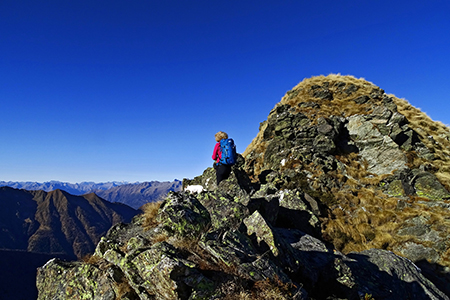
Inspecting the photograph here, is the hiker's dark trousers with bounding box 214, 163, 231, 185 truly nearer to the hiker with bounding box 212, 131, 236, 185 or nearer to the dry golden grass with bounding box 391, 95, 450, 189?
the hiker with bounding box 212, 131, 236, 185

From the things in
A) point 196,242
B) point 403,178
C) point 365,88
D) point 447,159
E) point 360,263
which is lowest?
point 360,263

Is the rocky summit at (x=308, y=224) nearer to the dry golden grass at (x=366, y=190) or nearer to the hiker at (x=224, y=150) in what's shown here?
the dry golden grass at (x=366, y=190)

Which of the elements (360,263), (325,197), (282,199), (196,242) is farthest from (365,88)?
(196,242)

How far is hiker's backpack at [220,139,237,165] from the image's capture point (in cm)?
1297

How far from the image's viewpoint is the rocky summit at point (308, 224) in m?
6.55

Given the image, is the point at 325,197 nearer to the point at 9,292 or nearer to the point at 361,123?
the point at 361,123

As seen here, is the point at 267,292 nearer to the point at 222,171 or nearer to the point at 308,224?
the point at 222,171

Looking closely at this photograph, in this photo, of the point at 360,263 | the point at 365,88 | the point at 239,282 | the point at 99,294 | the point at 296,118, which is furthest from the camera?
the point at 365,88

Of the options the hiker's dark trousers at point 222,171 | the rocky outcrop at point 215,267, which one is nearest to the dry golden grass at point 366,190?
the rocky outcrop at point 215,267

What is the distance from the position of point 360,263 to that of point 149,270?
9.78 metres

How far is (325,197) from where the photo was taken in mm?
22609

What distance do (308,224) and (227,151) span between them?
809 centimetres

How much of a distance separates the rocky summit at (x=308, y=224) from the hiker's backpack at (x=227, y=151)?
6.34 ft

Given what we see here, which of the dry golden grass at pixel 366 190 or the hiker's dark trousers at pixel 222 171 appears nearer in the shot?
the hiker's dark trousers at pixel 222 171
